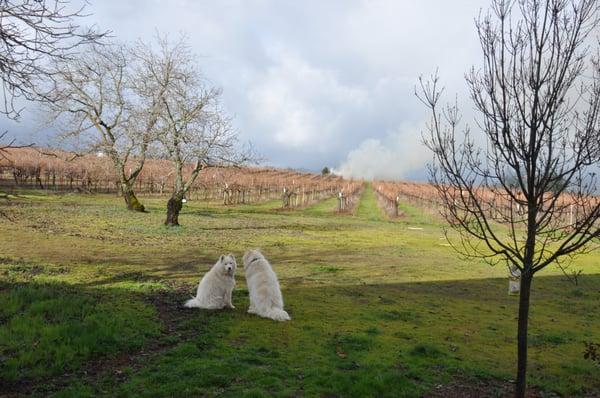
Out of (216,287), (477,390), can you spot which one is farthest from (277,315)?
(477,390)

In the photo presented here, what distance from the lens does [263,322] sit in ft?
26.1

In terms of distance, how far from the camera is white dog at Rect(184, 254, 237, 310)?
27.8 ft

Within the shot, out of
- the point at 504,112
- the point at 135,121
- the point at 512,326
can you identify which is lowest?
the point at 512,326

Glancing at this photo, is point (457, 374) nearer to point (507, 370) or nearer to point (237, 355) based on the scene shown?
point (507, 370)

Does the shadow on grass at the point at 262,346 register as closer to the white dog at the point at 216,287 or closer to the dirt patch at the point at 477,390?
the dirt patch at the point at 477,390

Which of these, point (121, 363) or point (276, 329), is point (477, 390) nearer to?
point (276, 329)

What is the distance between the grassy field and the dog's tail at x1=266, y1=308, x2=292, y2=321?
0.16m

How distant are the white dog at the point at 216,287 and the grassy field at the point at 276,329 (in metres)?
0.21

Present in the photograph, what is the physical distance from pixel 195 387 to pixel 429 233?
975 inches

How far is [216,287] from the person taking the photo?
27.8 ft

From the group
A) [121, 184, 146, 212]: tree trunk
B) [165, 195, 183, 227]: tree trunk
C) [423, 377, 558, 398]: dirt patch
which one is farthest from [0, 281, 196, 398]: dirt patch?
[121, 184, 146, 212]: tree trunk

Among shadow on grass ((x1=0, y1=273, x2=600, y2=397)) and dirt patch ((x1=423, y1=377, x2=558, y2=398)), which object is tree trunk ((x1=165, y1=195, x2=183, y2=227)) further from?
dirt patch ((x1=423, y1=377, x2=558, y2=398))

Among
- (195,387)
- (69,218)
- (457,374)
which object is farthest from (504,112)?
(69,218)

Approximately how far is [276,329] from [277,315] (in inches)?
18.5
